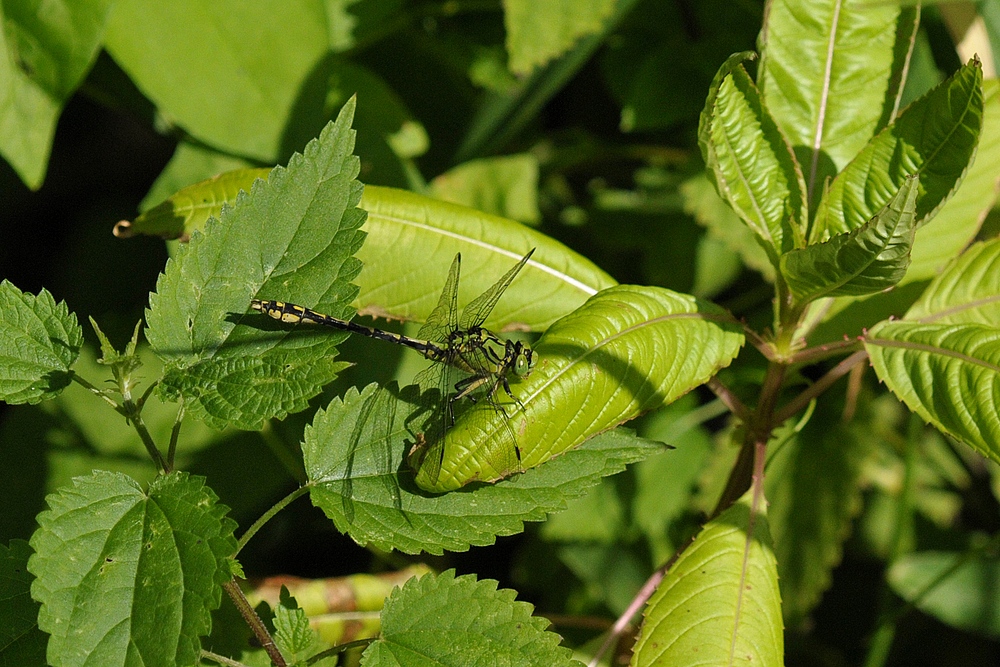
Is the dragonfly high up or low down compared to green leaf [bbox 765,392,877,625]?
up

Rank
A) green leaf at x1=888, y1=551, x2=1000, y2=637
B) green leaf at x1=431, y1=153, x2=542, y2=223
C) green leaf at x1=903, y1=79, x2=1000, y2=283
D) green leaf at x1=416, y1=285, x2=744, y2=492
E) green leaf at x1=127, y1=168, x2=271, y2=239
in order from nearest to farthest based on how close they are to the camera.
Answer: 1. green leaf at x1=416, y1=285, x2=744, y2=492
2. green leaf at x1=127, y1=168, x2=271, y2=239
3. green leaf at x1=903, y1=79, x2=1000, y2=283
4. green leaf at x1=888, y1=551, x2=1000, y2=637
5. green leaf at x1=431, y1=153, x2=542, y2=223

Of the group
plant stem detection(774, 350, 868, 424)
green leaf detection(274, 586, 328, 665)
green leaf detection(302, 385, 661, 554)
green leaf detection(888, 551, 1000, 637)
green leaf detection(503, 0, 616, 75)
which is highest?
green leaf detection(503, 0, 616, 75)

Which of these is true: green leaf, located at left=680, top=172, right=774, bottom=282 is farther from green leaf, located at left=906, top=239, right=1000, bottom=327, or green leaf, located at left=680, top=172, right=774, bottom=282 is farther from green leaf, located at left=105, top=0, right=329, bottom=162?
green leaf, located at left=105, top=0, right=329, bottom=162

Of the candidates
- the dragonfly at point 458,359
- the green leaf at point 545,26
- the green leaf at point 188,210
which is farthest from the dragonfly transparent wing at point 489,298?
the green leaf at point 545,26

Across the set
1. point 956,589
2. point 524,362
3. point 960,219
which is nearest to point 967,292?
point 960,219

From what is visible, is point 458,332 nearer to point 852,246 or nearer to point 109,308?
point 852,246

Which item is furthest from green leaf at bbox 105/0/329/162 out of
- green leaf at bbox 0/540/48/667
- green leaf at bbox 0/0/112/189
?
green leaf at bbox 0/540/48/667

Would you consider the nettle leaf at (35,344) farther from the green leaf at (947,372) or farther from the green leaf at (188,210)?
the green leaf at (947,372)
